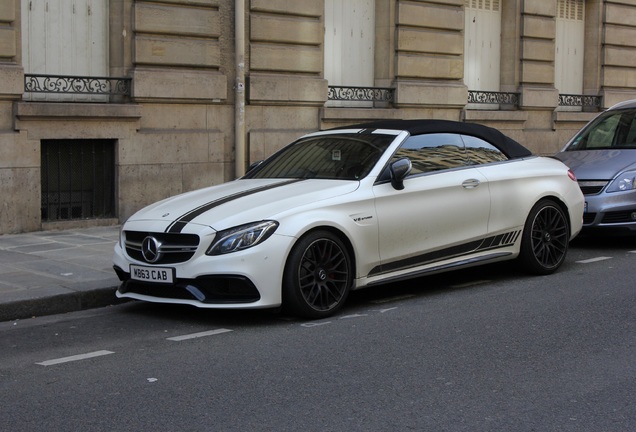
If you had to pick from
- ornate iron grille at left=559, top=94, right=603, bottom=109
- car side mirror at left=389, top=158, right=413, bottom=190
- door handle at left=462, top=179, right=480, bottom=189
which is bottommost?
door handle at left=462, top=179, right=480, bottom=189

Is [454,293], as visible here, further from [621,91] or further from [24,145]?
[621,91]

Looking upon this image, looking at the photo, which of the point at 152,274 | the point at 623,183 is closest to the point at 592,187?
the point at 623,183

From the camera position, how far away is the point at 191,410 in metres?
5.32

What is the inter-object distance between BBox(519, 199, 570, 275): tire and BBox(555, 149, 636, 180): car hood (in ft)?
6.33

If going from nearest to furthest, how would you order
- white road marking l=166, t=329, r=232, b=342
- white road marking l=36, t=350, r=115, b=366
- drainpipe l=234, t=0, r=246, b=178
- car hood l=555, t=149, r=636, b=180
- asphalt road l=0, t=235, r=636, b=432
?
asphalt road l=0, t=235, r=636, b=432
white road marking l=36, t=350, r=115, b=366
white road marking l=166, t=329, r=232, b=342
car hood l=555, t=149, r=636, b=180
drainpipe l=234, t=0, r=246, b=178

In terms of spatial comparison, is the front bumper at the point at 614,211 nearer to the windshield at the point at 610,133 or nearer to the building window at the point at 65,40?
the windshield at the point at 610,133

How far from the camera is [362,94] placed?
55.9ft

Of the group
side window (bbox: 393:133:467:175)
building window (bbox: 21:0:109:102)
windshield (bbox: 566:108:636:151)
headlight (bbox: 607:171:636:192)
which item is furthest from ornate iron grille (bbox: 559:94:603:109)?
side window (bbox: 393:133:467:175)

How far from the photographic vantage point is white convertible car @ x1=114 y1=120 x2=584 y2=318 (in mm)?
7422

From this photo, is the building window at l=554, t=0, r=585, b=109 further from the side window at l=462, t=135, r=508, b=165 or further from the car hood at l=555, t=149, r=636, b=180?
the side window at l=462, t=135, r=508, b=165

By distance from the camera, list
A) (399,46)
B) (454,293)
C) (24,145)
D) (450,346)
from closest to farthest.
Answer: (450,346)
(454,293)
(24,145)
(399,46)

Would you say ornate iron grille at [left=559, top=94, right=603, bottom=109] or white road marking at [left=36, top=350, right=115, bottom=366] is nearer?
white road marking at [left=36, top=350, right=115, bottom=366]

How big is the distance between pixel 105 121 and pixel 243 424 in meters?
8.90

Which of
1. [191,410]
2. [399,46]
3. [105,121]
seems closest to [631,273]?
[191,410]
